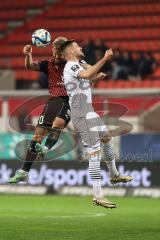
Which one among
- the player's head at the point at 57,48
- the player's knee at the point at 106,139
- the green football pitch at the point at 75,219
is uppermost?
the player's head at the point at 57,48

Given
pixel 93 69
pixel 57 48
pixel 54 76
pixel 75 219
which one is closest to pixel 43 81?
pixel 54 76

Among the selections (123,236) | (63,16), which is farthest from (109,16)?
(123,236)

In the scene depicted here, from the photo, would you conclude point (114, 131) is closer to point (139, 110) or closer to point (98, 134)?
point (139, 110)

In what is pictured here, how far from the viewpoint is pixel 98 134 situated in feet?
35.5

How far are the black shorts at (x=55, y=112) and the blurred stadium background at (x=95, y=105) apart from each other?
4.97 ft

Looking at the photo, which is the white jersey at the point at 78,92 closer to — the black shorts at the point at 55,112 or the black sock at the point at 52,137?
the black sock at the point at 52,137

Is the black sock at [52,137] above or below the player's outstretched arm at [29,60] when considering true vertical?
below

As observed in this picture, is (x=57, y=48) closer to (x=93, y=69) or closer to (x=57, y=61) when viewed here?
(x=57, y=61)

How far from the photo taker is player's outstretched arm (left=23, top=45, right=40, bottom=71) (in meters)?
11.5

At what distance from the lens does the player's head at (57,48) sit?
37.2ft

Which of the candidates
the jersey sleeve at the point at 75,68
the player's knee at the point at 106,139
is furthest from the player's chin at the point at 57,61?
the player's knee at the point at 106,139

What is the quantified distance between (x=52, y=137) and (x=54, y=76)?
1.00 m

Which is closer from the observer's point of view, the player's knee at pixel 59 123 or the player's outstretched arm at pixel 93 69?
the player's outstretched arm at pixel 93 69

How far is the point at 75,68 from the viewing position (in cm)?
1045
